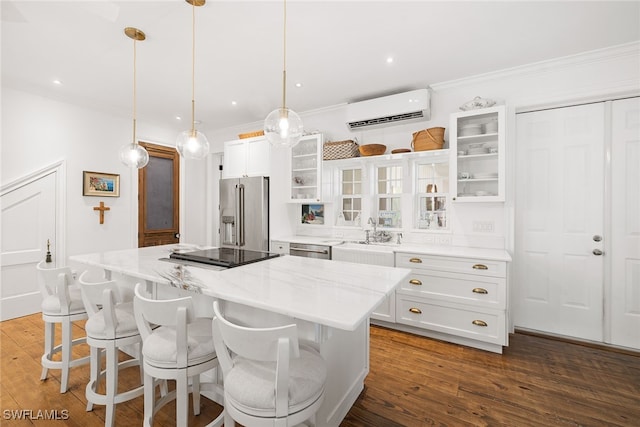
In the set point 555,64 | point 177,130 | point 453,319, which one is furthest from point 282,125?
point 177,130

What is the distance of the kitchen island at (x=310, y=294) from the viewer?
1.26 meters

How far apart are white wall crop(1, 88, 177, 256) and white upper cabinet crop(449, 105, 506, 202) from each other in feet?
14.6

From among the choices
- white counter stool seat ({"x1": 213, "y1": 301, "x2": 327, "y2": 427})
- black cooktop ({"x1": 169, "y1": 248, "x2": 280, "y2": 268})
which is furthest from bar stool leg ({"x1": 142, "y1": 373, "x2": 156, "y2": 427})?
black cooktop ({"x1": 169, "y1": 248, "x2": 280, "y2": 268})

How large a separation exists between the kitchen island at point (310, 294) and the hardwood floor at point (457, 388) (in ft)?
1.08

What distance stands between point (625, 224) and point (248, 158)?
431cm

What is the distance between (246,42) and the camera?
8.27 feet

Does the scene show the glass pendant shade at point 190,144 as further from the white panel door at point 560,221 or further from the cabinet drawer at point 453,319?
the white panel door at point 560,221

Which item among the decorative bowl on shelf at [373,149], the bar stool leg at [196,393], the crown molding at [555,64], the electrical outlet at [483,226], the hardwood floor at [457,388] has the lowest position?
the hardwood floor at [457,388]

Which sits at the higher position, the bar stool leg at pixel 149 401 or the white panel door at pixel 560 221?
the white panel door at pixel 560 221

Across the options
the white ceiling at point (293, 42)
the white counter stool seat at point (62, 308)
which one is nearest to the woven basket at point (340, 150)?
the white ceiling at point (293, 42)

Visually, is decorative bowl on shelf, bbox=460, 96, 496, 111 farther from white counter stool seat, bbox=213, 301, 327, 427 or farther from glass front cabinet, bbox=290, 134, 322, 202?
white counter stool seat, bbox=213, 301, 327, 427

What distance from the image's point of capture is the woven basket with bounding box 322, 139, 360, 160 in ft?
12.4

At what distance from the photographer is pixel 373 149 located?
11.8ft

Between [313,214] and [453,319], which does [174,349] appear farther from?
[313,214]
